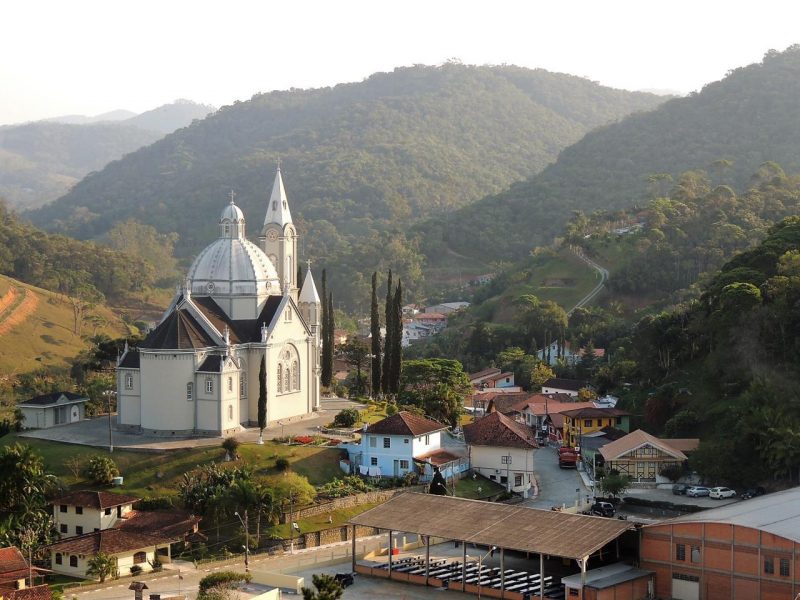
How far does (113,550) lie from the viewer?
42.2 metres

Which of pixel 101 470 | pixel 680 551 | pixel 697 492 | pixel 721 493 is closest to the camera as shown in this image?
pixel 680 551

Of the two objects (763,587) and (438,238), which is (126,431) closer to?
(763,587)

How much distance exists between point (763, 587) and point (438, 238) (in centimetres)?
11237

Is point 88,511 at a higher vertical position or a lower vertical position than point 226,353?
lower

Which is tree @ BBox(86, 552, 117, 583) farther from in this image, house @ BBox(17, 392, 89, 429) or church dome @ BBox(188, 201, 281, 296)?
church dome @ BBox(188, 201, 281, 296)

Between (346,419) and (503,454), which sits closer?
(503,454)

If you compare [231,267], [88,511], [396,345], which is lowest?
[88,511]

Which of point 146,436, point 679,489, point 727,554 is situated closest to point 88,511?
point 146,436

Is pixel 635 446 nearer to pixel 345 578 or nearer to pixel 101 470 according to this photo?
pixel 345 578

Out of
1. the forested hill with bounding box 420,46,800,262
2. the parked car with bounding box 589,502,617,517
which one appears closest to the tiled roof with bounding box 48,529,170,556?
the parked car with bounding box 589,502,617,517

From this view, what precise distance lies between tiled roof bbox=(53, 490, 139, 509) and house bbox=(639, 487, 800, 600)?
20.6m

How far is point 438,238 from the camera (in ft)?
485

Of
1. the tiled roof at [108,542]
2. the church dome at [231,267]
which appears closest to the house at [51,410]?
the church dome at [231,267]

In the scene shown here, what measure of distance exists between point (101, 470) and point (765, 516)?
87.6 feet
